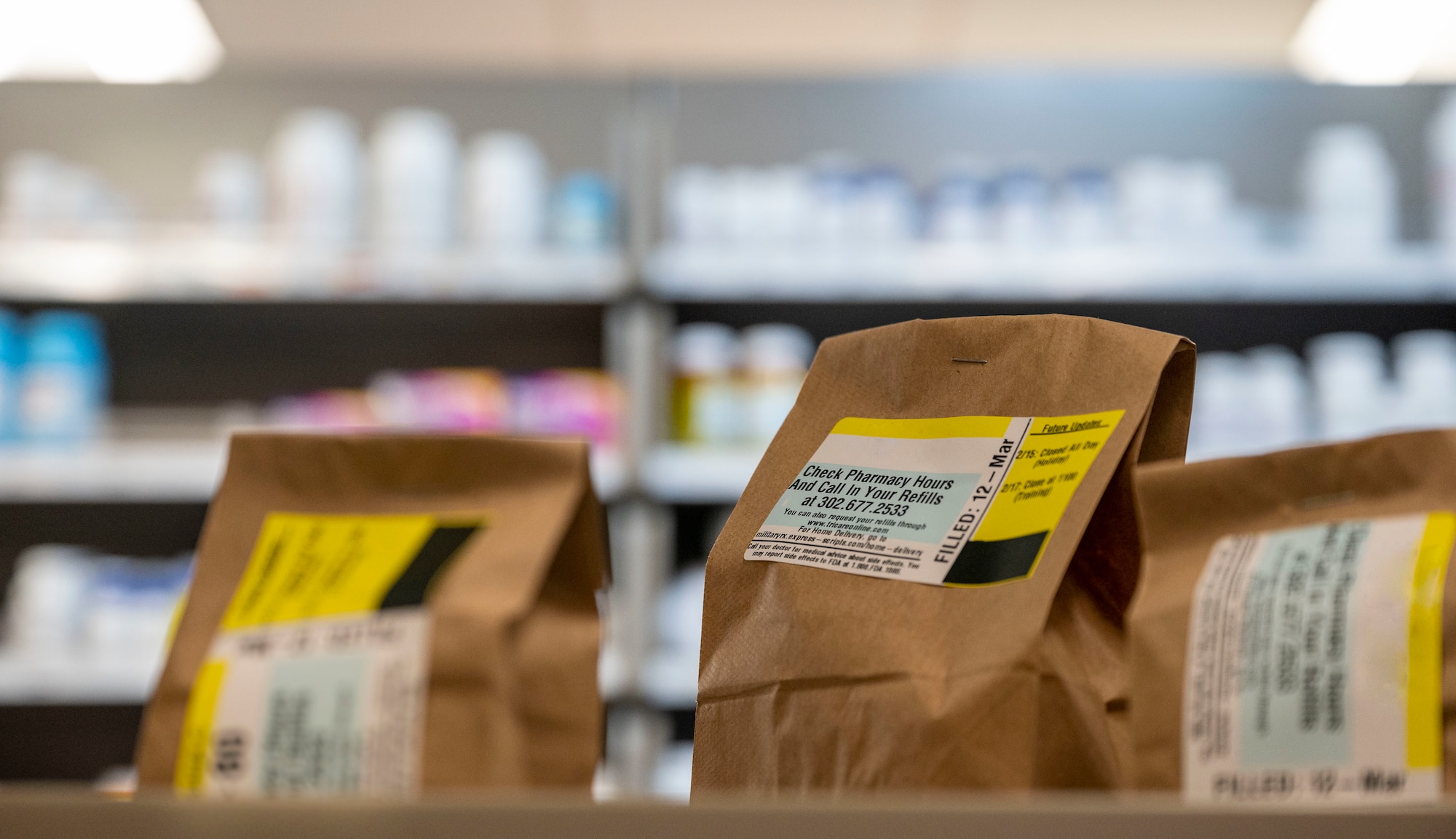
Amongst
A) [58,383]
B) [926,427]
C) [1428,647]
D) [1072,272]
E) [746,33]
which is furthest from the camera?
[746,33]

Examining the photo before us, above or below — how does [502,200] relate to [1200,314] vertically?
above

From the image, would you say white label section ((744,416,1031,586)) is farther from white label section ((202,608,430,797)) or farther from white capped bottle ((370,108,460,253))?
white capped bottle ((370,108,460,253))

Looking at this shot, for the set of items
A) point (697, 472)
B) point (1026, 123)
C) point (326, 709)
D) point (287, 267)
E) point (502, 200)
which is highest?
point (1026, 123)

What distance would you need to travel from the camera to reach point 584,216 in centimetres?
188

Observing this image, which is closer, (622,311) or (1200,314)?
(622,311)

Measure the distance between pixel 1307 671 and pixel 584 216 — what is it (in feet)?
5.42

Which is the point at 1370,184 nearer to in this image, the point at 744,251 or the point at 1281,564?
the point at 744,251

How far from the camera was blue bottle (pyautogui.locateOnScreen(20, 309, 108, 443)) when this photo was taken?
1.87 m

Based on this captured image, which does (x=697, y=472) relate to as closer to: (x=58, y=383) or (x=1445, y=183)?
(x=58, y=383)

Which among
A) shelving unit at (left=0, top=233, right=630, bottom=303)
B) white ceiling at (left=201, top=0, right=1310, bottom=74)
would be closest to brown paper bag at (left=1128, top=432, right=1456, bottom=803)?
shelving unit at (left=0, top=233, right=630, bottom=303)

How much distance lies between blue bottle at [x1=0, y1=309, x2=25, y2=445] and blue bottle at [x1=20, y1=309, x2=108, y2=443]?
0.01 metres

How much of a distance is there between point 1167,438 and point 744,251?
144 centimetres

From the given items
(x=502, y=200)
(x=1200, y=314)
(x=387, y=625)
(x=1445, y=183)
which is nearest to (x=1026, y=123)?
(x=1200, y=314)

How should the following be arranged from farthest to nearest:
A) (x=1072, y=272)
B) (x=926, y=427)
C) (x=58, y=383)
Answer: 1. (x=58, y=383)
2. (x=1072, y=272)
3. (x=926, y=427)
